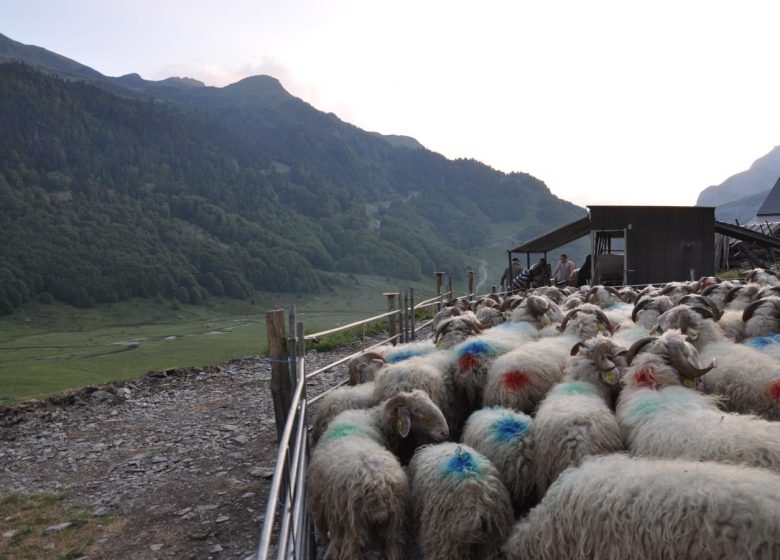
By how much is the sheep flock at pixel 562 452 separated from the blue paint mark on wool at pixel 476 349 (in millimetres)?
29

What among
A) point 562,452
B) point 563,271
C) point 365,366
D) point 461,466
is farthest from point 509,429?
point 563,271

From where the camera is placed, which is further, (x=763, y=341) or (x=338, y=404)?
(x=763, y=341)

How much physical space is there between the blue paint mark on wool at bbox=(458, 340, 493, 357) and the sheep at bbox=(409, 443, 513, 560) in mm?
2333

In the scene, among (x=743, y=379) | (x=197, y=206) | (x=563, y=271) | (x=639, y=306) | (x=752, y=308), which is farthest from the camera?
(x=197, y=206)

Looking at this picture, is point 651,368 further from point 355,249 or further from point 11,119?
point 11,119

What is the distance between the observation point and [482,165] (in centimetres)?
17838

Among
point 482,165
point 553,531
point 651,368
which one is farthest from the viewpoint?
point 482,165

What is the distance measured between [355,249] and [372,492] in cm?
10730

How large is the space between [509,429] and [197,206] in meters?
103

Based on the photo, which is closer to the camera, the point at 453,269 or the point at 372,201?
the point at 453,269

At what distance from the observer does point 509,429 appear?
4539 millimetres

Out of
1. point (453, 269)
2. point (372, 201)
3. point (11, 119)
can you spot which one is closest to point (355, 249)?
point (453, 269)

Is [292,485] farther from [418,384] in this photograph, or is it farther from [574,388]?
[574,388]

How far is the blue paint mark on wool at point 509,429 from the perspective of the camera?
14.7 feet
